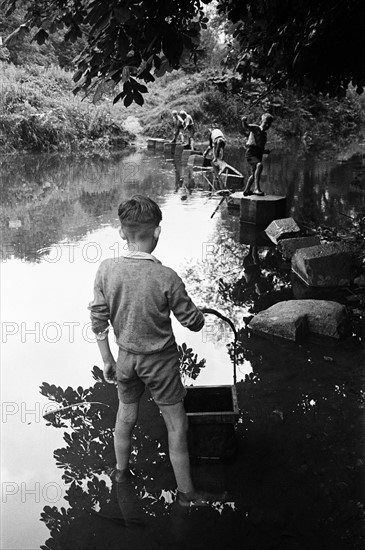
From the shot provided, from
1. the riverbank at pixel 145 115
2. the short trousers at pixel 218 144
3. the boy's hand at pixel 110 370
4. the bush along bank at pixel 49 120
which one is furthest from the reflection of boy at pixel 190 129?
the boy's hand at pixel 110 370

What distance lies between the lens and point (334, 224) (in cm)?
1015

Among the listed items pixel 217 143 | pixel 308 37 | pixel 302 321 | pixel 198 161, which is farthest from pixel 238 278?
pixel 198 161

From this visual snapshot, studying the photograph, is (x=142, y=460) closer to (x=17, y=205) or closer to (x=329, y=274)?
(x=329, y=274)

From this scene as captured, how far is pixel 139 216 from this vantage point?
2994 mm

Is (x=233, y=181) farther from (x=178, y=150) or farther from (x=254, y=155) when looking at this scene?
(x=178, y=150)

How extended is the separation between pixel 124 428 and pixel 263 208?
7.23 metres

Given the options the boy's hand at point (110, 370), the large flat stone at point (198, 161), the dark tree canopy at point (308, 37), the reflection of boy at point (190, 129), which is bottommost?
the boy's hand at point (110, 370)

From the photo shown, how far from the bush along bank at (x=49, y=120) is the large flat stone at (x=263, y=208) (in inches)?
501

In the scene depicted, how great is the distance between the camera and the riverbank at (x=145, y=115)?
23781 mm

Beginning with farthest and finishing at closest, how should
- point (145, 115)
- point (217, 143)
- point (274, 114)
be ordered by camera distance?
1. point (145, 115)
2. point (274, 114)
3. point (217, 143)

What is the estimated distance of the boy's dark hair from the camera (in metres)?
2.99

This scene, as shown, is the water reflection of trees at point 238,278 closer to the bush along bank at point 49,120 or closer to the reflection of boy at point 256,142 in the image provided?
the reflection of boy at point 256,142

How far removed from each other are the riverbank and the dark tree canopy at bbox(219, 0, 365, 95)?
1311cm

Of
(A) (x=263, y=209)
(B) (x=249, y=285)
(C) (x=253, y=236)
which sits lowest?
(B) (x=249, y=285)
